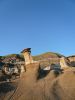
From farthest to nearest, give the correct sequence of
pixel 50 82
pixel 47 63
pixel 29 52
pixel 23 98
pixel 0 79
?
pixel 47 63 < pixel 29 52 < pixel 0 79 < pixel 50 82 < pixel 23 98

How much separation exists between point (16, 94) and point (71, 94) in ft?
30.7

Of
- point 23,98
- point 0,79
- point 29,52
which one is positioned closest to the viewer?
point 23,98

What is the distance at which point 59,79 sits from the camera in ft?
165

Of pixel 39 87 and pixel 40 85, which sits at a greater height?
pixel 40 85

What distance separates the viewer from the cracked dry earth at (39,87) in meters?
44.7

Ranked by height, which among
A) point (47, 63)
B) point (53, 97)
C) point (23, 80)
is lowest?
point (53, 97)

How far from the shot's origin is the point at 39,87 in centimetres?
4734

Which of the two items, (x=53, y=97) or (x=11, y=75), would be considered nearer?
(x=53, y=97)

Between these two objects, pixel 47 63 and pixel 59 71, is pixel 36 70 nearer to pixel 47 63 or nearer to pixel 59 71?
pixel 59 71

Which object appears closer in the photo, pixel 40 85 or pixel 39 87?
pixel 39 87

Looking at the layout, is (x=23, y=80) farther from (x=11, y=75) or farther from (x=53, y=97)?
(x=53, y=97)

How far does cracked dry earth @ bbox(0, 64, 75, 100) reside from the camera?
4469 centimetres

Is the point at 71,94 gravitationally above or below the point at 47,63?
below

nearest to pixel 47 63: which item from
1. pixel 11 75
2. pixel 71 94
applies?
pixel 11 75
